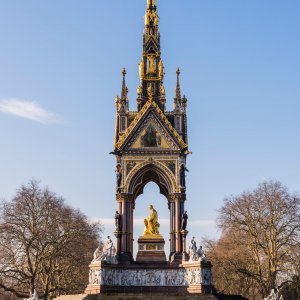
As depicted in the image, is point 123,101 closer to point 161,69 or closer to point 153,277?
point 161,69

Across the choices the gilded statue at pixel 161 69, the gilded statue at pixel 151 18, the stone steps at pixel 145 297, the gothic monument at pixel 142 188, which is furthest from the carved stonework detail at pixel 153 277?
the gilded statue at pixel 151 18

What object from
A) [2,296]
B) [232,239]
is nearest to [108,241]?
[232,239]

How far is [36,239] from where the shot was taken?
46.5 m

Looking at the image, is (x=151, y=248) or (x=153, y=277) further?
(x=151, y=248)

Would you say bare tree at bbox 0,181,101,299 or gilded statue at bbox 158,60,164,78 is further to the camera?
bare tree at bbox 0,181,101,299

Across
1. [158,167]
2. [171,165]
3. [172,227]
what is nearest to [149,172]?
[158,167]

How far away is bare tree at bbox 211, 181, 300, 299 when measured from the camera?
45625mm

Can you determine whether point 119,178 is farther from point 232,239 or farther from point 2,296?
point 2,296

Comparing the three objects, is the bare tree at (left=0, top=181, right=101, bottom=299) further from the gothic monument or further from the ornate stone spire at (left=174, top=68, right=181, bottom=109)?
the ornate stone spire at (left=174, top=68, right=181, bottom=109)

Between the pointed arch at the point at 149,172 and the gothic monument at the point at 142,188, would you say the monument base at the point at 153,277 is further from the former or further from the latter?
the pointed arch at the point at 149,172

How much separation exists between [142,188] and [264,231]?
12.5 meters

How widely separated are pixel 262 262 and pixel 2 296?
23830mm

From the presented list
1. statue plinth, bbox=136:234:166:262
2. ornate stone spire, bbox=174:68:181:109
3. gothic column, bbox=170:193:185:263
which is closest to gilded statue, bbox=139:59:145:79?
ornate stone spire, bbox=174:68:181:109

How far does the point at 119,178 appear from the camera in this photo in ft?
119
